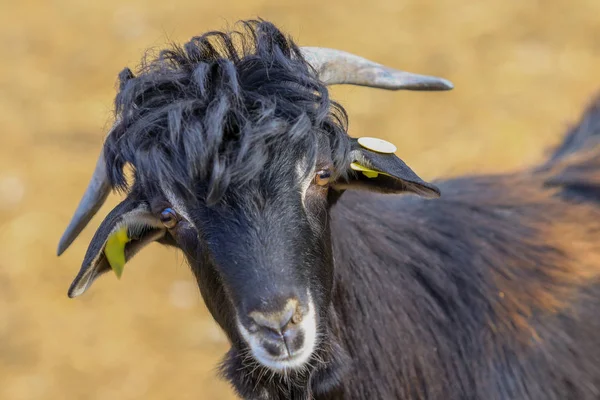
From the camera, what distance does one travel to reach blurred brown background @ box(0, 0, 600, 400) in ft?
22.8

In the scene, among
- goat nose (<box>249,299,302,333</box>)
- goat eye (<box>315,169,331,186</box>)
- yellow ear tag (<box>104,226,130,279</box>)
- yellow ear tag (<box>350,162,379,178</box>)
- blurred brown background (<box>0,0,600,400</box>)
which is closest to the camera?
goat nose (<box>249,299,302,333</box>)

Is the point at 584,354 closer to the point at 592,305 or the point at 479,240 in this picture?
the point at 592,305

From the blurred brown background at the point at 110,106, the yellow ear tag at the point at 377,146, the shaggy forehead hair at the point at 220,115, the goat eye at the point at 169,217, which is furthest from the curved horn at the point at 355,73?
the blurred brown background at the point at 110,106

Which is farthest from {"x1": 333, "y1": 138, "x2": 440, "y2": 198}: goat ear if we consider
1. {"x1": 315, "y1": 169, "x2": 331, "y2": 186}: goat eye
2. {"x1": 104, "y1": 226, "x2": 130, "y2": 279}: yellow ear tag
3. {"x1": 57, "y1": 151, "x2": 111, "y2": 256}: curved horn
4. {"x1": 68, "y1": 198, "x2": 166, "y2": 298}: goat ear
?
{"x1": 57, "y1": 151, "x2": 111, "y2": 256}: curved horn

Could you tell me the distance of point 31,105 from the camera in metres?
10.1

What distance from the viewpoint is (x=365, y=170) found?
3504 millimetres

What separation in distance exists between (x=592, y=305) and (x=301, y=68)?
203 cm

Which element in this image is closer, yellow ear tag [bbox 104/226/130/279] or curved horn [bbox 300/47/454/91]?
yellow ear tag [bbox 104/226/130/279]

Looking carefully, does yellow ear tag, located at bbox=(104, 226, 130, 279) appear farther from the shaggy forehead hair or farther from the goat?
the shaggy forehead hair

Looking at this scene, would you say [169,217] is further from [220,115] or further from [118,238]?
[220,115]

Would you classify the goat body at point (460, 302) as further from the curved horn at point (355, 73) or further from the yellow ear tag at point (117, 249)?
the yellow ear tag at point (117, 249)

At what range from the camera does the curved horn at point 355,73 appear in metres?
3.80

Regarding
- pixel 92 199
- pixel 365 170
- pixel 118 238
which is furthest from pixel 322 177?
pixel 92 199

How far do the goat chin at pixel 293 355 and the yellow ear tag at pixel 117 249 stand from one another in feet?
2.66
